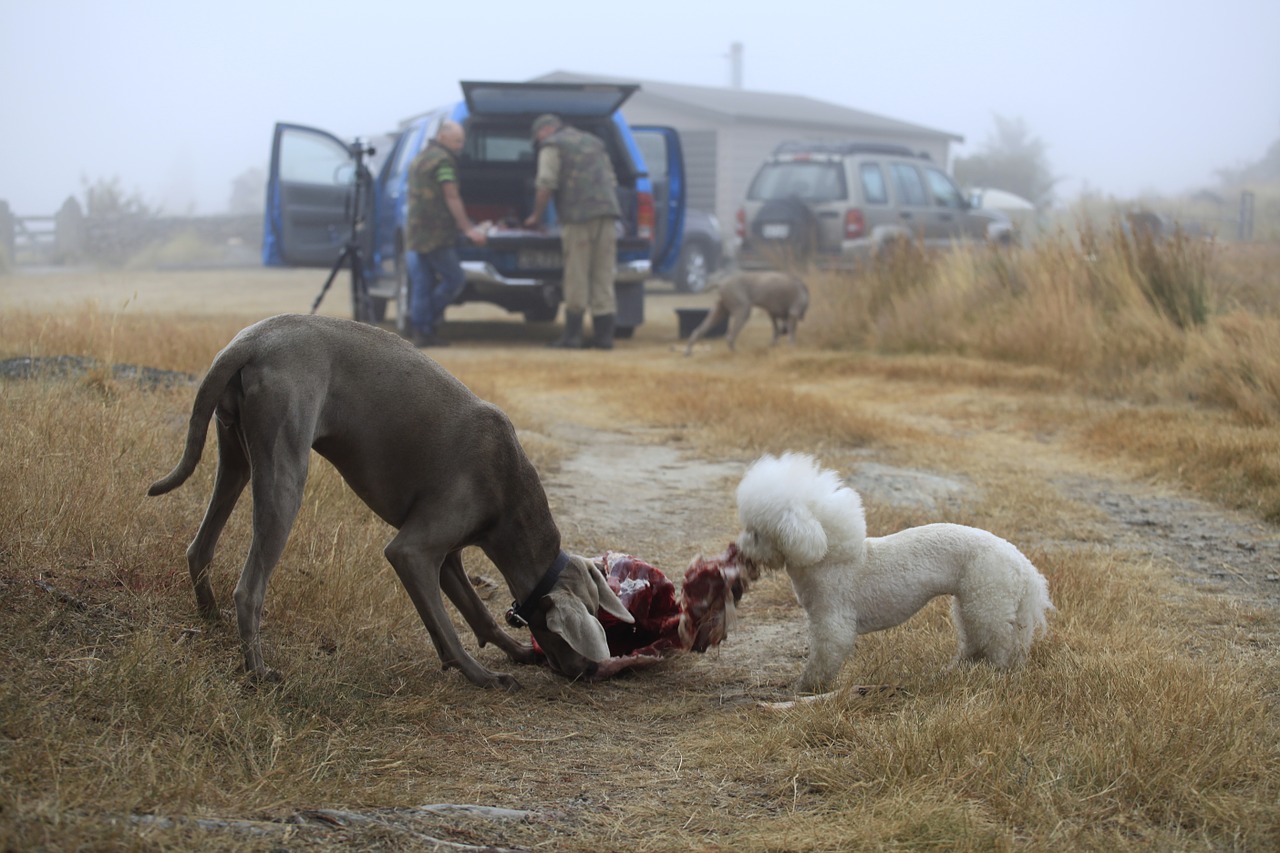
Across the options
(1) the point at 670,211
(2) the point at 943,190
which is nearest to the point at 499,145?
(1) the point at 670,211

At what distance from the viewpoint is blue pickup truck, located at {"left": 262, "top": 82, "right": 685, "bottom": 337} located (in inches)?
519

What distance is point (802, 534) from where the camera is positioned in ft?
11.1

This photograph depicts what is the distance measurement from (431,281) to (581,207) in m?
1.83

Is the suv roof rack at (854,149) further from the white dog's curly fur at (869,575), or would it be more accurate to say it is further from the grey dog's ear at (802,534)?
the grey dog's ear at (802,534)

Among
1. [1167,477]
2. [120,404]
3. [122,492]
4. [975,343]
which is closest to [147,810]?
[122,492]

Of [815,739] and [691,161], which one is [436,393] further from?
[691,161]

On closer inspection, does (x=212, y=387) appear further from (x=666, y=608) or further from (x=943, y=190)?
(x=943, y=190)

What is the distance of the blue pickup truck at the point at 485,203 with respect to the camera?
13188 mm

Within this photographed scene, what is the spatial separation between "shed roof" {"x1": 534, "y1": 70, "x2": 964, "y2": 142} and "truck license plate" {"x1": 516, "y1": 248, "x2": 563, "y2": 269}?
17.5m

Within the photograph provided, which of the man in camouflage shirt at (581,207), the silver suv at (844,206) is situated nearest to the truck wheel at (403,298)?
the man in camouflage shirt at (581,207)

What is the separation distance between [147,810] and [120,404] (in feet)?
10.4

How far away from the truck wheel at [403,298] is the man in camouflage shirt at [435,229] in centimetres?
12

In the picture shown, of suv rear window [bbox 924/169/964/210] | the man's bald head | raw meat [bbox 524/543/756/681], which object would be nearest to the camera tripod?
the man's bald head

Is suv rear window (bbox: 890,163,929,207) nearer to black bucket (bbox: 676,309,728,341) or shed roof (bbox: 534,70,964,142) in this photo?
black bucket (bbox: 676,309,728,341)
